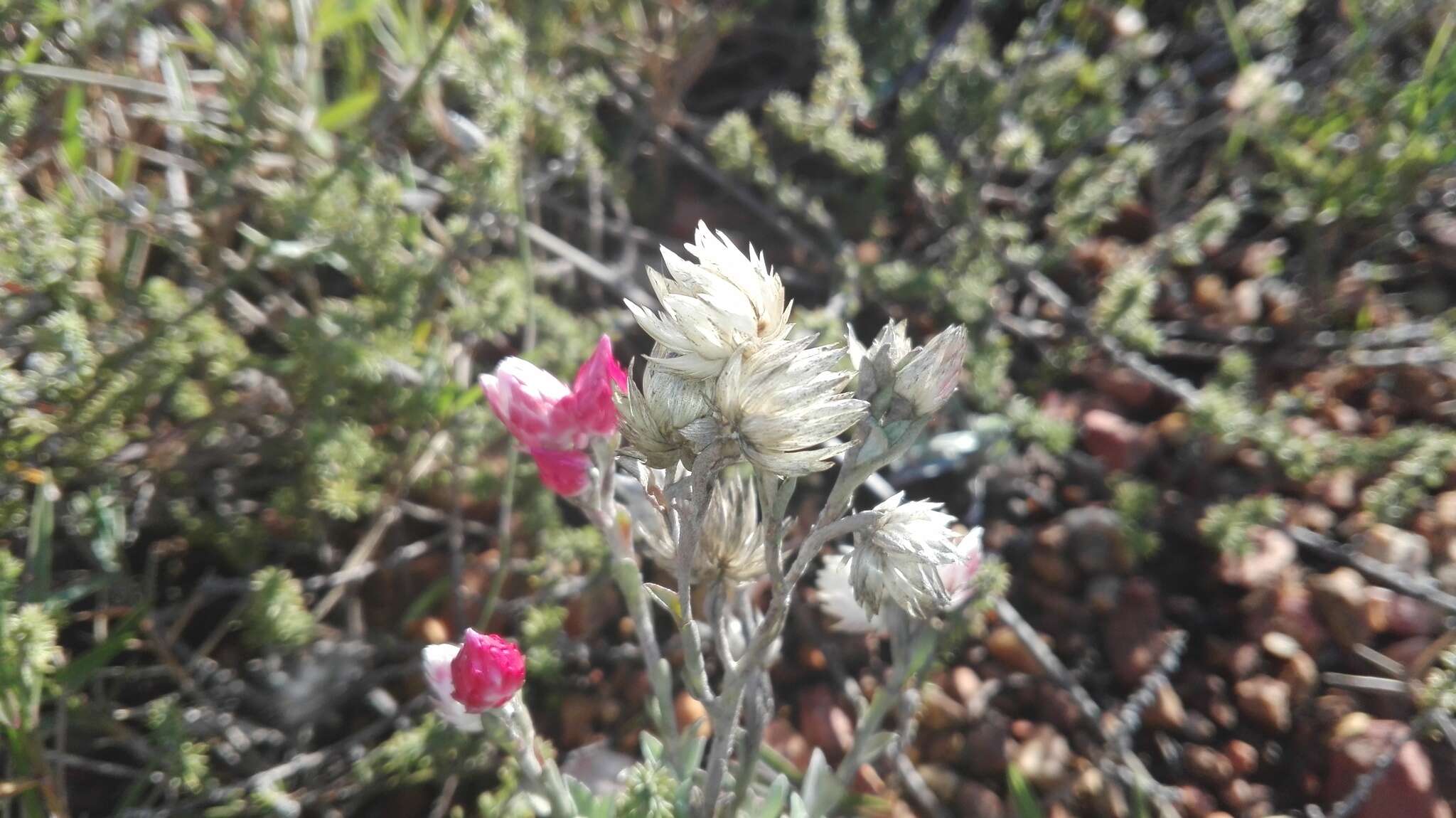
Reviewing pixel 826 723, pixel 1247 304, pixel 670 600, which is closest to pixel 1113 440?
pixel 1247 304

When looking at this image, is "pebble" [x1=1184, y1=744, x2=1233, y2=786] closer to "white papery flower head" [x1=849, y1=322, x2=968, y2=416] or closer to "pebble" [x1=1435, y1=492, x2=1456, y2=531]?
"pebble" [x1=1435, y1=492, x2=1456, y2=531]

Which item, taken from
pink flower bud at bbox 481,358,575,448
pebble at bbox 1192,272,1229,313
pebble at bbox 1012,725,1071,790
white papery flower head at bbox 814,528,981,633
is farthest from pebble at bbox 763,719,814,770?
pebble at bbox 1192,272,1229,313

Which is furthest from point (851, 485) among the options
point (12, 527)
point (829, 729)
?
point (12, 527)

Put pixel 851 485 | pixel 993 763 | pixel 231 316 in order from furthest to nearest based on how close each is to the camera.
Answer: pixel 231 316 → pixel 993 763 → pixel 851 485

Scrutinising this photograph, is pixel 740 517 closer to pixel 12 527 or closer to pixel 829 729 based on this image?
pixel 829 729

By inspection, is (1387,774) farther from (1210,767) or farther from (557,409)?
(557,409)
